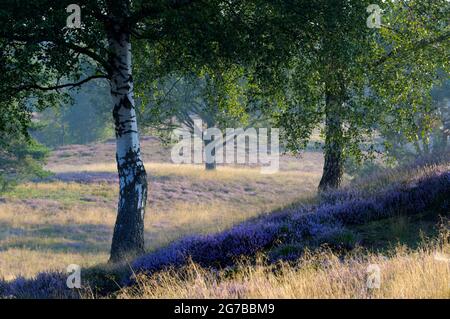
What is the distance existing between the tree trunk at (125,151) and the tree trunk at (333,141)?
5396 mm

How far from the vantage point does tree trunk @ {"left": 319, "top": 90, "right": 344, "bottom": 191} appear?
592 inches

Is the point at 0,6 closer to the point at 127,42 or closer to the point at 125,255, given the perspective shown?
the point at 127,42

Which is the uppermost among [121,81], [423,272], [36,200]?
[121,81]

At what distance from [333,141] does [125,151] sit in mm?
6561

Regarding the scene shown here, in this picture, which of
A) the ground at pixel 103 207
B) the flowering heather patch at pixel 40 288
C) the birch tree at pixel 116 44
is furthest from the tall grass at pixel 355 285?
the ground at pixel 103 207

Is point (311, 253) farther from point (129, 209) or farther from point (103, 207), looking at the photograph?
point (103, 207)

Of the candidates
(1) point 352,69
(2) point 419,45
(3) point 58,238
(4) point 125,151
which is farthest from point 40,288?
(3) point 58,238

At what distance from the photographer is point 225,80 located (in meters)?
17.4

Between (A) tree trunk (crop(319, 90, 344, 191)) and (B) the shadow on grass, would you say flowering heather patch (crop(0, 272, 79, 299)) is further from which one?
(B) the shadow on grass

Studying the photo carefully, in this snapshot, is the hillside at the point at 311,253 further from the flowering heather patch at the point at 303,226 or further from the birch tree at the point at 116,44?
the birch tree at the point at 116,44

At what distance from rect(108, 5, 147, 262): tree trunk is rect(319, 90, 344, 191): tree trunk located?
5.40 meters

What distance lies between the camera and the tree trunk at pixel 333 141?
49.4 feet
